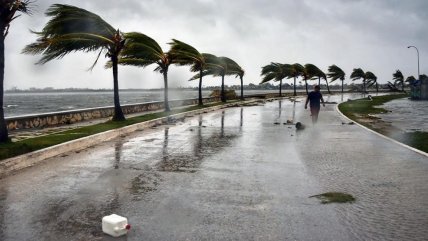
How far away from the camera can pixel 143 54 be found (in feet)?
72.1

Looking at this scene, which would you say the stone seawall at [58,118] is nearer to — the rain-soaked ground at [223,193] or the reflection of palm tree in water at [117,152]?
the reflection of palm tree in water at [117,152]

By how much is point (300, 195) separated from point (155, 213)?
88.3 inches

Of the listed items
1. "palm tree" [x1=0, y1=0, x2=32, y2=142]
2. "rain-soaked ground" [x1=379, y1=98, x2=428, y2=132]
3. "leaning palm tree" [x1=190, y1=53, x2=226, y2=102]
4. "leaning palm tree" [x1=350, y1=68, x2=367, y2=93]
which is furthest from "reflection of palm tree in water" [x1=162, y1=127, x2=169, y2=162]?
"leaning palm tree" [x1=350, y1=68, x2=367, y2=93]

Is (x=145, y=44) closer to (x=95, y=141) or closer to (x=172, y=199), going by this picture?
(x=95, y=141)

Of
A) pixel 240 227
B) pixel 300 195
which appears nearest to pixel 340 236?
pixel 240 227

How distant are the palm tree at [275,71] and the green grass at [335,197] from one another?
158ft

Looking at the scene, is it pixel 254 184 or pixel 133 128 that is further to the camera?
pixel 133 128

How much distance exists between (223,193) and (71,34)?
1086 centimetres

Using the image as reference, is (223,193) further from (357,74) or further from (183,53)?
(357,74)

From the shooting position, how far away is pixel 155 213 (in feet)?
16.7

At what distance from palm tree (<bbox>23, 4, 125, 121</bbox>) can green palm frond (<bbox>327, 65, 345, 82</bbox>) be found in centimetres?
7699

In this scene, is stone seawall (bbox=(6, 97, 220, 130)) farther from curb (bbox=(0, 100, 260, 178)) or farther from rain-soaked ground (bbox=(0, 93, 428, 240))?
rain-soaked ground (bbox=(0, 93, 428, 240))

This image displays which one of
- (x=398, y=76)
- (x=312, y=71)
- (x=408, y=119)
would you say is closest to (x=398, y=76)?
(x=398, y=76)

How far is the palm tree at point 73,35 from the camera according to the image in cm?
1356
